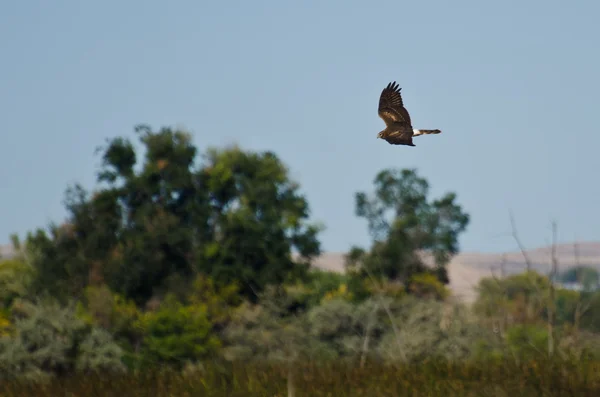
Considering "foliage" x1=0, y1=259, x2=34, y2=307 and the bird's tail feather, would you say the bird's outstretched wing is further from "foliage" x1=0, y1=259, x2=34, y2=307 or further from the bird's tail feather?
"foliage" x1=0, y1=259, x2=34, y2=307

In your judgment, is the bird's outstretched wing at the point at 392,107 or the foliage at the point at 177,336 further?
the foliage at the point at 177,336

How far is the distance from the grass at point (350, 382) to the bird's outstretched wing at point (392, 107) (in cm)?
355

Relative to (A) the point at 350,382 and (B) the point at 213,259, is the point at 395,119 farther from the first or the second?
(B) the point at 213,259

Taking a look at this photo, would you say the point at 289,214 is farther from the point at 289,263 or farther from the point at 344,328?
the point at 344,328

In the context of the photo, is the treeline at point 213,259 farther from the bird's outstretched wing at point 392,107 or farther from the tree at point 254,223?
the bird's outstretched wing at point 392,107

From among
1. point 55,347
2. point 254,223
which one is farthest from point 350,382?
point 254,223

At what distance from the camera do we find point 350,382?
1537 cm

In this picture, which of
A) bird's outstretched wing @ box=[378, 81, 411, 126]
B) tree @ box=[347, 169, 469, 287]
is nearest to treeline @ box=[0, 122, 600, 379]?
tree @ box=[347, 169, 469, 287]

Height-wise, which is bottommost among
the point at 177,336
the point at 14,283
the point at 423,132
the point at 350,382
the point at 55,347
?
the point at 350,382

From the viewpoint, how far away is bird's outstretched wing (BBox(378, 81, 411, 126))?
35.9ft

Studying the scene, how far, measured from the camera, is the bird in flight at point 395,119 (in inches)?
417

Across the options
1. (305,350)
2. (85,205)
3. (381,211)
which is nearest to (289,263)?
(381,211)

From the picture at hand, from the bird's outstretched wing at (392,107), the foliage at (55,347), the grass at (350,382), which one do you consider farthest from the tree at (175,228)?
the bird's outstretched wing at (392,107)

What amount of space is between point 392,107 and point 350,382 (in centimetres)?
540
